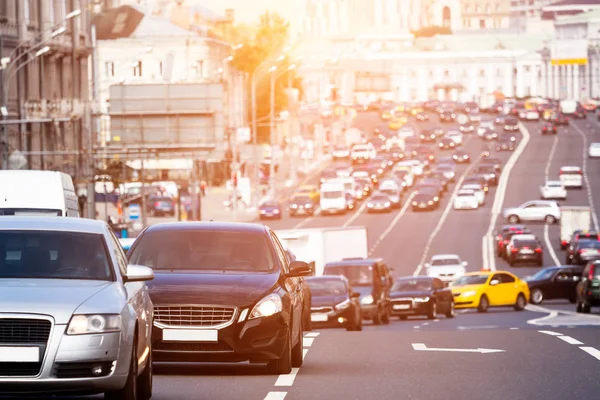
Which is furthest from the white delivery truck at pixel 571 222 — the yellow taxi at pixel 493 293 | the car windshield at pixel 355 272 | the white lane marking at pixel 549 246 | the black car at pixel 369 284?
the car windshield at pixel 355 272

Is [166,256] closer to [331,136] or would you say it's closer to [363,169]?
[363,169]

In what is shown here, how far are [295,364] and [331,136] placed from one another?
156649 mm

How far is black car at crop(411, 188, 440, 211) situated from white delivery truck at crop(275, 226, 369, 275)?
48.0 meters

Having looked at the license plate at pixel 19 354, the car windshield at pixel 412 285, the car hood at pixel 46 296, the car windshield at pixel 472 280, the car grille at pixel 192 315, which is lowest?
the car windshield at pixel 472 280

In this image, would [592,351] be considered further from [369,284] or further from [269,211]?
[269,211]

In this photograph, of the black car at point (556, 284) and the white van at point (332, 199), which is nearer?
the black car at point (556, 284)

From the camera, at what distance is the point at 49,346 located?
38.0 feet

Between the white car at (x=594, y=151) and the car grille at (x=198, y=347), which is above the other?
the car grille at (x=198, y=347)

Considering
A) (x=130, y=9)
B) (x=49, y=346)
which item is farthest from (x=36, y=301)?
(x=130, y=9)

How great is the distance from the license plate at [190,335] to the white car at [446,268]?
44261 mm

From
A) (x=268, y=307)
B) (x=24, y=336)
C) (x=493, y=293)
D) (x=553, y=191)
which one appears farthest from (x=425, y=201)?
(x=24, y=336)

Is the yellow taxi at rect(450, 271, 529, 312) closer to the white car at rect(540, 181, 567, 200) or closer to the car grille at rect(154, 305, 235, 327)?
the car grille at rect(154, 305, 235, 327)

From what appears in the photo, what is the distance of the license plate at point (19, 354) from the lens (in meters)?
11.5

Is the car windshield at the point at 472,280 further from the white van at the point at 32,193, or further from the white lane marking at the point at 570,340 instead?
the white van at the point at 32,193
